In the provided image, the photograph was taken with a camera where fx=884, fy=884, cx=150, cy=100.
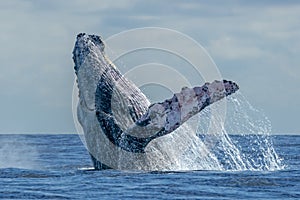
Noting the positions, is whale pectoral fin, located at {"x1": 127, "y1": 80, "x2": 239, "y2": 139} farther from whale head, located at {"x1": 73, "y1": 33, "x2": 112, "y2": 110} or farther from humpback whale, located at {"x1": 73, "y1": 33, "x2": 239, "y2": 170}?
whale head, located at {"x1": 73, "y1": 33, "x2": 112, "y2": 110}

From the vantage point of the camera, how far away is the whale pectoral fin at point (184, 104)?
13.2 m

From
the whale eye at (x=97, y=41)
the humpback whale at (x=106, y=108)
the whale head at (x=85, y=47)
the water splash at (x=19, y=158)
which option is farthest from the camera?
the water splash at (x=19, y=158)

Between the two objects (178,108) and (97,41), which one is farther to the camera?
(97,41)

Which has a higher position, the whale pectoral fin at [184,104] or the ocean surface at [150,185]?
the whale pectoral fin at [184,104]

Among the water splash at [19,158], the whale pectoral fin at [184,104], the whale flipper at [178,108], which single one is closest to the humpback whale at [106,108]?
the whale flipper at [178,108]

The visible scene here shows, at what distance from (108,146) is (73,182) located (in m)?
1.54

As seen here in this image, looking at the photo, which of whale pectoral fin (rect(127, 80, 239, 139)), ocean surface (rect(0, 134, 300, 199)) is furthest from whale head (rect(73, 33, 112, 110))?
whale pectoral fin (rect(127, 80, 239, 139))

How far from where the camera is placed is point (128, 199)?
37.6ft

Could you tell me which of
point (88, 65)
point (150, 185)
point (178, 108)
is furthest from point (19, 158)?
point (150, 185)

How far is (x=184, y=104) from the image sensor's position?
43.4ft

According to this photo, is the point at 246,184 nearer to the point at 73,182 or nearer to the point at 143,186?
the point at 143,186

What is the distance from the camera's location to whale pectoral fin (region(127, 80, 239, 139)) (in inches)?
519

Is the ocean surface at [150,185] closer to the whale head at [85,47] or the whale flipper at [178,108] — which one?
the whale flipper at [178,108]

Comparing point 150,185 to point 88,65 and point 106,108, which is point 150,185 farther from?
point 88,65
